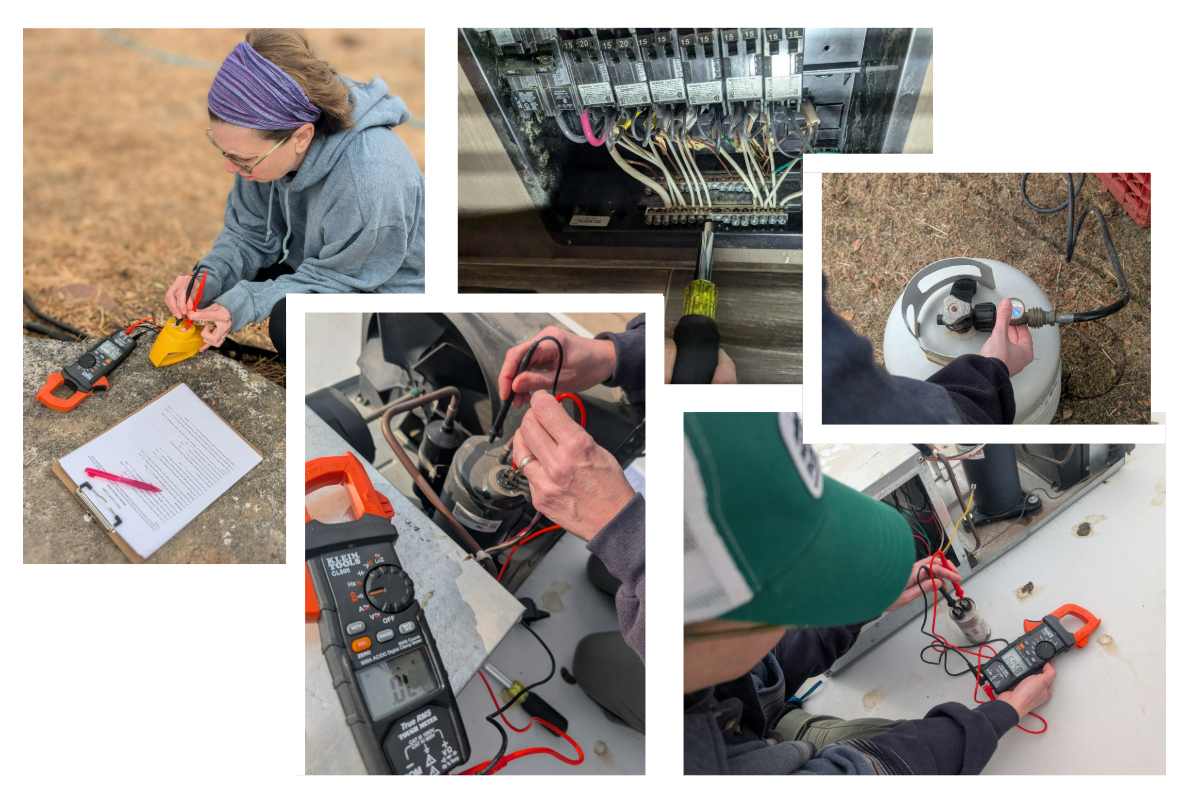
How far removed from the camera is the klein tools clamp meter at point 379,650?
1.04 meters

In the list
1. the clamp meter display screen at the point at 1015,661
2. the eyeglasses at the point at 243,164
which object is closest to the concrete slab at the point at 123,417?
the eyeglasses at the point at 243,164

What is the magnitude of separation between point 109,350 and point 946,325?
1458 millimetres

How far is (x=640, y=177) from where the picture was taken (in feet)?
4.17

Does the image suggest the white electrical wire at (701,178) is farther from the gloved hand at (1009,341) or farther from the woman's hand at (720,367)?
the gloved hand at (1009,341)

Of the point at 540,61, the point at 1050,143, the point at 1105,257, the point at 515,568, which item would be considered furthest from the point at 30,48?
the point at 1105,257

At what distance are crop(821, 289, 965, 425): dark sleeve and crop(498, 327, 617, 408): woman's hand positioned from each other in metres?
0.34

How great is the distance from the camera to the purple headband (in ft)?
3.85

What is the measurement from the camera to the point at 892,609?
43.2 inches

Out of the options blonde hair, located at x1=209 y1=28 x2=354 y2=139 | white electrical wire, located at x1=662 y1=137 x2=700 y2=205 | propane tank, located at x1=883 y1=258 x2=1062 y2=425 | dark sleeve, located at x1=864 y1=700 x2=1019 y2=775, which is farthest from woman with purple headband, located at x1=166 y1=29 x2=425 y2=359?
dark sleeve, located at x1=864 y1=700 x2=1019 y2=775

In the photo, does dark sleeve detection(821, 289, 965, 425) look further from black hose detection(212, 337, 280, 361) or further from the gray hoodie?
black hose detection(212, 337, 280, 361)

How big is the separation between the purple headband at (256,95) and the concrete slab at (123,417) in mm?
444

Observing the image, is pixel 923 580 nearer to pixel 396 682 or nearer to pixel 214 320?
pixel 396 682

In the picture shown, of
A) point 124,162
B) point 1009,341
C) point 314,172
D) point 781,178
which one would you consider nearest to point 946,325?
point 1009,341

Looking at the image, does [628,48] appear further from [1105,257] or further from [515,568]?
[515,568]
